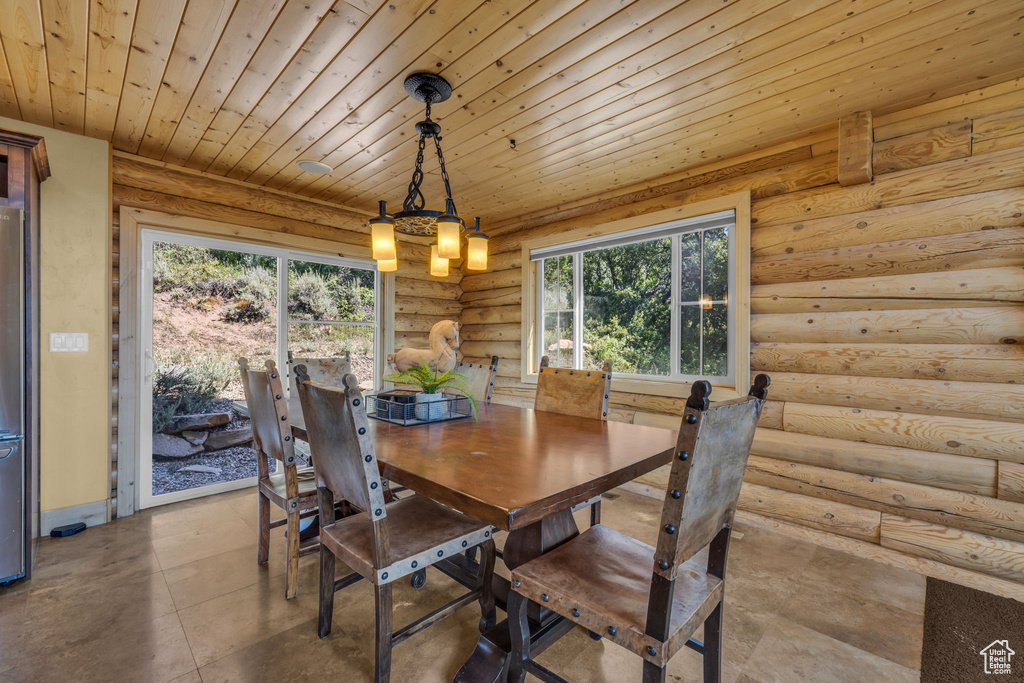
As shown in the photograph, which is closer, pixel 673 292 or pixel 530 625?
pixel 530 625

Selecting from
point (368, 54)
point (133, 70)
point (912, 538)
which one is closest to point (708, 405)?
point (368, 54)

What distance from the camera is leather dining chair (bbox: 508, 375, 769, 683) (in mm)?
1015

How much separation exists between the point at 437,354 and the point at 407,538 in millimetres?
988

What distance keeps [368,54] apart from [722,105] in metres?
1.82

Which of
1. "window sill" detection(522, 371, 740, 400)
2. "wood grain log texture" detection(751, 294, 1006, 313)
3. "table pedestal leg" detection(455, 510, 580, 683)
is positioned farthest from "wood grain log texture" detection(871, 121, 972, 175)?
"table pedestal leg" detection(455, 510, 580, 683)

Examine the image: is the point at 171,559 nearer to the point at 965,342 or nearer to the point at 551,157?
the point at 551,157

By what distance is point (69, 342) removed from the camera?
2.71m

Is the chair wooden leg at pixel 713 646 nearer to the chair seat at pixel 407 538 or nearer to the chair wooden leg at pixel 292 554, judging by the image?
the chair seat at pixel 407 538

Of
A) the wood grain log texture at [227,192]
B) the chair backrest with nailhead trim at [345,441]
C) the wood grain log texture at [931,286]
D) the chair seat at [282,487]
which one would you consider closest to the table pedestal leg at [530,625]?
the chair backrest with nailhead trim at [345,441]

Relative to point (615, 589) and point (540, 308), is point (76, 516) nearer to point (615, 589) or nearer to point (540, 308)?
point (615, 589)

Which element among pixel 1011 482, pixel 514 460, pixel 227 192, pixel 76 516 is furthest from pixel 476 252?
pixel 76 516

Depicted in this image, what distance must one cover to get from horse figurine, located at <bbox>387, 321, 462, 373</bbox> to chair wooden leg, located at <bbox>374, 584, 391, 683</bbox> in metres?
1.09

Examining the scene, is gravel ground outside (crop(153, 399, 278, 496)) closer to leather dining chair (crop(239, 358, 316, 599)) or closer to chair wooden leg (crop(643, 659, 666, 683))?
leather dining chair (crop(239, 358, 316, 599))

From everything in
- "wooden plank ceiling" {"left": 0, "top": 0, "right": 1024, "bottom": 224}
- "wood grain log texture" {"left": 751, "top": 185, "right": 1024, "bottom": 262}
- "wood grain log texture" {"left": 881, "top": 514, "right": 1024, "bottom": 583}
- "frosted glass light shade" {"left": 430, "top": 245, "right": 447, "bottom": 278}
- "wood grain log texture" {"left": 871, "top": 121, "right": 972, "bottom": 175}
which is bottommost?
"wood grain log texture" {"left": 881, "top": 514, "right": 1024, "bottom": 583}
